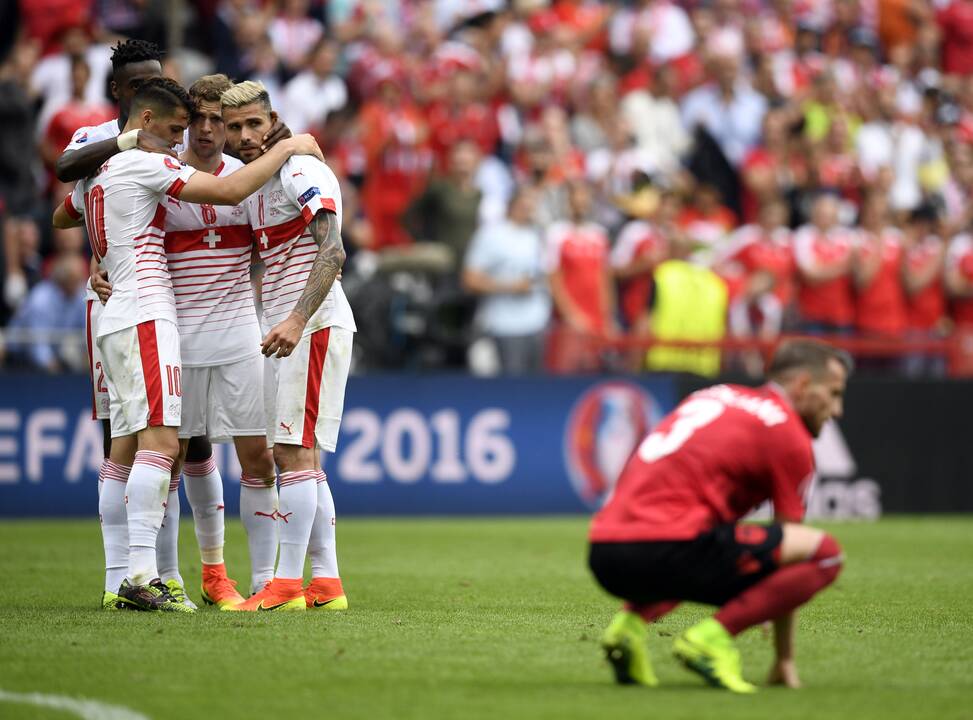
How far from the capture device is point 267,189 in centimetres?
813

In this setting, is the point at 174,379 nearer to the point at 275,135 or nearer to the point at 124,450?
the point at 124,450

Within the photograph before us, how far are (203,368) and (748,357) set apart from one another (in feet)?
29.5

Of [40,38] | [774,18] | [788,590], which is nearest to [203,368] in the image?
[788,590]

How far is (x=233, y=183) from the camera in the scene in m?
7.82

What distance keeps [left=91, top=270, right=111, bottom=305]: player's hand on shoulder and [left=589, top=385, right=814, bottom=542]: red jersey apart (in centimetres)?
335

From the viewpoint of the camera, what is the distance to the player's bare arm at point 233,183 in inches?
307

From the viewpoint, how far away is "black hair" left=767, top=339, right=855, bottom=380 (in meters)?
5.91

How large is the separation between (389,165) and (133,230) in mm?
9526

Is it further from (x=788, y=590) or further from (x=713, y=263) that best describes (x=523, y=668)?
(x=713, y=263)

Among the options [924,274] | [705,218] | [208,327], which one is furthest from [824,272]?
[208,327]

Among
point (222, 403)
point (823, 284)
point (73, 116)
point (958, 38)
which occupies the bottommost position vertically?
point (222, 403)

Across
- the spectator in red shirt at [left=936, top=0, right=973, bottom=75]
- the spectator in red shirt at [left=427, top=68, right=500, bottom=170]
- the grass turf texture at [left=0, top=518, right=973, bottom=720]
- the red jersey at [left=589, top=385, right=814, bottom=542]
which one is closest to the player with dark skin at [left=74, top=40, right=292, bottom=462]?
the grass turf texture at [left=0, top=518, right=973, bottom=720]

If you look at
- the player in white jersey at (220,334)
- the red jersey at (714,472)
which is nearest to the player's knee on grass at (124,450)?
the player in white jersey at (220,334)

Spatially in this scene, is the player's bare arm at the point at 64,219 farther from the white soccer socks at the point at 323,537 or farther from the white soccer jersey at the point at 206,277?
the white soccer socks at the point at 323,537
